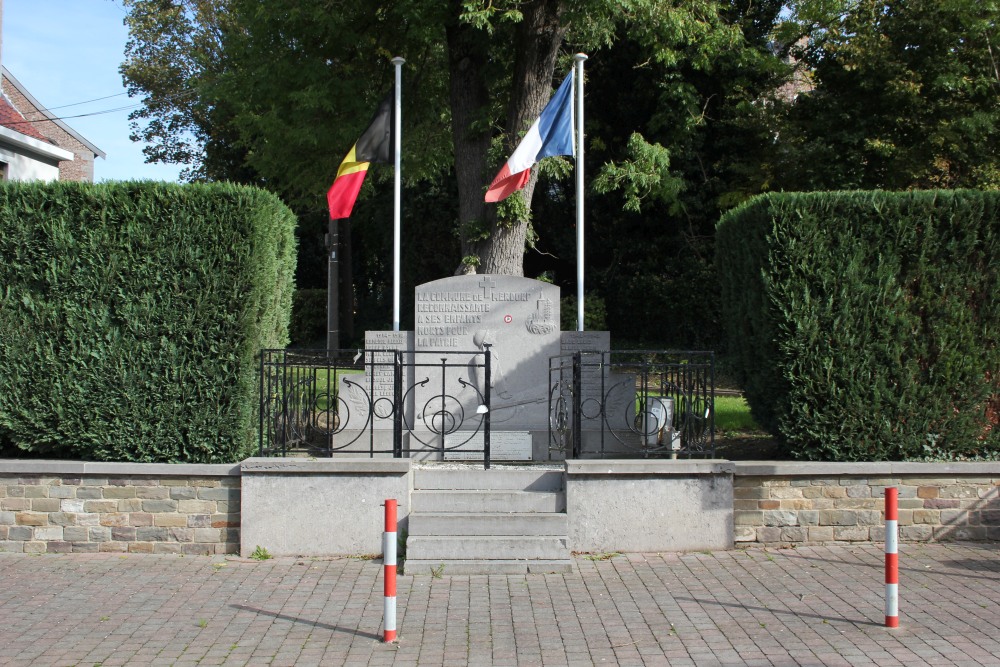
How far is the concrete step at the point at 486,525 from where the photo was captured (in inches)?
288

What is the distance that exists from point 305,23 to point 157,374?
8.86 m

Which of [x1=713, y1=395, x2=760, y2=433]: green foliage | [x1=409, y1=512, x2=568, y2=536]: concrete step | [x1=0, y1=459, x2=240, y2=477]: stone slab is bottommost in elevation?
[x1=409, y1=512, x2=568, y2=536]: concrete step

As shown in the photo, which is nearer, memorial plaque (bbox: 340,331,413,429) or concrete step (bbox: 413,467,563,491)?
concrete step (bbox: 413,467,563,491)

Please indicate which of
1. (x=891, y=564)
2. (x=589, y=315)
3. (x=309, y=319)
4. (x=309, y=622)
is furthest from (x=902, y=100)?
(x=309, y=319)

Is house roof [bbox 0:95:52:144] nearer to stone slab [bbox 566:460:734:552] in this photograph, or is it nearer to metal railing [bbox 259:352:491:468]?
metal railing [bbox 259:352:491:468]

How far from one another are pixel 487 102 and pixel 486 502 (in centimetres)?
837

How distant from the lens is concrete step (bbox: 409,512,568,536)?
7.32 m

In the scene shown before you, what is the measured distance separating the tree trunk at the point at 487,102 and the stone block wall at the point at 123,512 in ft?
19.7

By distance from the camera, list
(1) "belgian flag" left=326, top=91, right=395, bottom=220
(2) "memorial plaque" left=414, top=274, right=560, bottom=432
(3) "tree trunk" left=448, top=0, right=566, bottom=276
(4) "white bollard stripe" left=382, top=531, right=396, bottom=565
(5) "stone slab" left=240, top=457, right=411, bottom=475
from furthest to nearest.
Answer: (3) "tree trunk" left=448, top=0, right=566, bottom=276 < (1) "belgian flag" left=326, top=91, right=395, bottom=220 < (2) "memorial plaque" left=414, top=274, right=560, bottom=432 < (5) "stone slab" left=240, top=457, right=411, bottom=475 < (4) "white bollard stripe" left=382, top=531, right=396, bottom=565

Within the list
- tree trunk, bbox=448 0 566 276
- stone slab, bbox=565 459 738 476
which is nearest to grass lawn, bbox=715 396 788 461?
stone slab, bbox=565 459 738 476

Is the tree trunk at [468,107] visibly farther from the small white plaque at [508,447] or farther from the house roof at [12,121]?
the house roof at [12,121]

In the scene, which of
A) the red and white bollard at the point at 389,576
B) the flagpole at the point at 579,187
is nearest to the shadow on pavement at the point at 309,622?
the red and white bollard at the point at 389,576

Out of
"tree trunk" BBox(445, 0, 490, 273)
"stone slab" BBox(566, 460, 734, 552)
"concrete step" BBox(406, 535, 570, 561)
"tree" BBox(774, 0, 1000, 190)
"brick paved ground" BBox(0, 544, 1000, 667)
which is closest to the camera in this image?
"brick paved ground" BBox(0, 544, 1000, 667)

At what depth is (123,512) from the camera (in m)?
7.69
